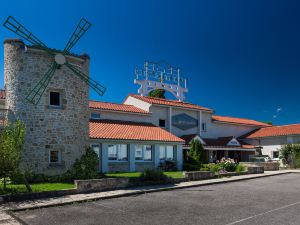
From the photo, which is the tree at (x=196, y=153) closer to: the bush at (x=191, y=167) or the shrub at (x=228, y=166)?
the bush at (x=191, y=167)

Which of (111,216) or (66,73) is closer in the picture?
(111,216)

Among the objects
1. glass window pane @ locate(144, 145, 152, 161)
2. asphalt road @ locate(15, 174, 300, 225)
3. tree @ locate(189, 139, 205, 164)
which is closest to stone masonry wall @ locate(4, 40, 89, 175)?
asphalt road @ locate(15, 174, 300, 225)

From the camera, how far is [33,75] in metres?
18.5

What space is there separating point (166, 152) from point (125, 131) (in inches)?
179

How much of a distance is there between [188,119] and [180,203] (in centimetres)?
2542

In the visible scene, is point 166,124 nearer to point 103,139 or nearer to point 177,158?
point 177,158

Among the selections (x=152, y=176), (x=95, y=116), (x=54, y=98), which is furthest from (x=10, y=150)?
(x=95, y=116)

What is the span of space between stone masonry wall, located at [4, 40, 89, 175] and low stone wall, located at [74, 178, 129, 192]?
3546mm

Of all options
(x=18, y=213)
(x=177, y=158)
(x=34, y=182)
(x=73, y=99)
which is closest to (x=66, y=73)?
(x=73, y=99)

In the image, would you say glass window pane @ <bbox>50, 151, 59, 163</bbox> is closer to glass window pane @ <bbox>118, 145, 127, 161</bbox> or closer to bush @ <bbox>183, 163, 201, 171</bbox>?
glass window pane @ <bbox>118, 145, 127, 161</bbox>

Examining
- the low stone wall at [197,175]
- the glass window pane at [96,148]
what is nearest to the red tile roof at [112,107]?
the glass window pane at [96,148]

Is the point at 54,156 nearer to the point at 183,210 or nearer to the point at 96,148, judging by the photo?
the point at 96,148

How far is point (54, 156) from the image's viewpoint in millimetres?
18875

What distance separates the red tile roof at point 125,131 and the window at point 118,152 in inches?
38.0
